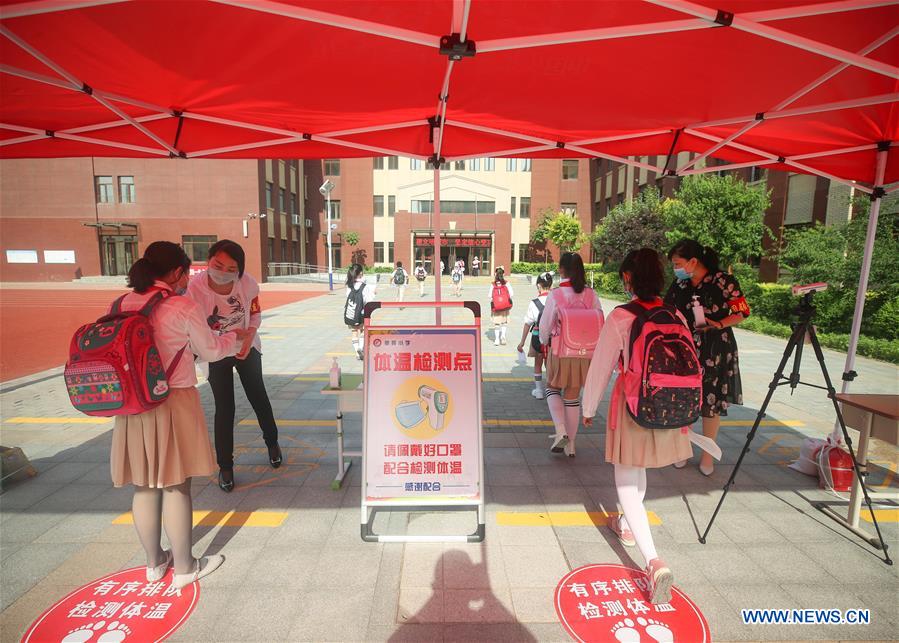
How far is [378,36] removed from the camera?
2.56 m

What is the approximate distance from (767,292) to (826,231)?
292cm

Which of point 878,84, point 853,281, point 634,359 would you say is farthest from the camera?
point 853,281

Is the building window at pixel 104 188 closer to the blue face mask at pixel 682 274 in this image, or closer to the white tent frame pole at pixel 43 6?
the white tent frame pole at pixel 43 6

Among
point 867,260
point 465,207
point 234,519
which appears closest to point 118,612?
point 234,519

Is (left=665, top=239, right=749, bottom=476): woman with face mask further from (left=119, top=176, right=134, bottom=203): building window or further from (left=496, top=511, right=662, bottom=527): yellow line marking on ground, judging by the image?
(left=119, top=176, right=134, bottom=203): building window

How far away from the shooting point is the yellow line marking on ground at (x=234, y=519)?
10.9 feet

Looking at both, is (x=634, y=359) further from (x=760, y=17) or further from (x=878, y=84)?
(x=878, y=84)

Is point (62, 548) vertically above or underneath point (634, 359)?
underneath

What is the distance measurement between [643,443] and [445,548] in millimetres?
1535

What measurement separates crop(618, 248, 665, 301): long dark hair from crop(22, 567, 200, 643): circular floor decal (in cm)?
319

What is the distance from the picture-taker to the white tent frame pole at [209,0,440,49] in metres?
2.18

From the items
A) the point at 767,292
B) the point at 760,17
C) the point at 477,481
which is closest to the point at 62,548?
the point at 477,481

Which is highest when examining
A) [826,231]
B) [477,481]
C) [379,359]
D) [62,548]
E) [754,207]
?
[754,207]

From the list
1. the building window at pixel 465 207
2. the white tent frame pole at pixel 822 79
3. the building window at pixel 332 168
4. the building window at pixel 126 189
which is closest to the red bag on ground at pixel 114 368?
the white tent frame pole at pixel 822 79
